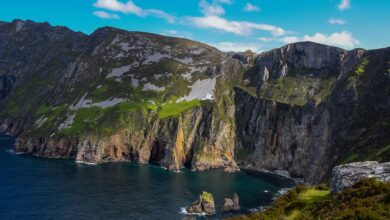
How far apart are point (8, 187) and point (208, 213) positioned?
7493cm

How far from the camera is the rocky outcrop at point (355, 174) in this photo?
33531mm

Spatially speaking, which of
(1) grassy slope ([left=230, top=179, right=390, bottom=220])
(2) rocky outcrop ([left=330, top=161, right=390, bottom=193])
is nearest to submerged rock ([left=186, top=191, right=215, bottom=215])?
(1) grassy slope ([left=230, top=179, right=390, bottom=220])

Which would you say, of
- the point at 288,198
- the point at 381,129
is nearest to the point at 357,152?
the point at 381,129

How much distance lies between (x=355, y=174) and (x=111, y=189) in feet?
410

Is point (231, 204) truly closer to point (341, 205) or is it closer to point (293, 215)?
point (293, 215)

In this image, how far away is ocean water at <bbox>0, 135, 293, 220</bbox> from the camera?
121375 mm

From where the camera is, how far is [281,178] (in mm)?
193375

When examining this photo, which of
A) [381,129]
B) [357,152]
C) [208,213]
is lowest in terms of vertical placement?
[208,213]

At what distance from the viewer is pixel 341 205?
2972 cm

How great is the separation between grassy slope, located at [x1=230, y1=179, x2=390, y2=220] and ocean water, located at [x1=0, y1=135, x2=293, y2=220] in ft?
282

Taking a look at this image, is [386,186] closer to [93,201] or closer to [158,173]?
[93,201]

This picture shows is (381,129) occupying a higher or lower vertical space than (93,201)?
higher

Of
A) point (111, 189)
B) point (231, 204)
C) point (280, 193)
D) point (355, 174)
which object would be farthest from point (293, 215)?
point (280, 193)

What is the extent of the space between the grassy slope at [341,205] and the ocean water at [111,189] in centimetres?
8584
